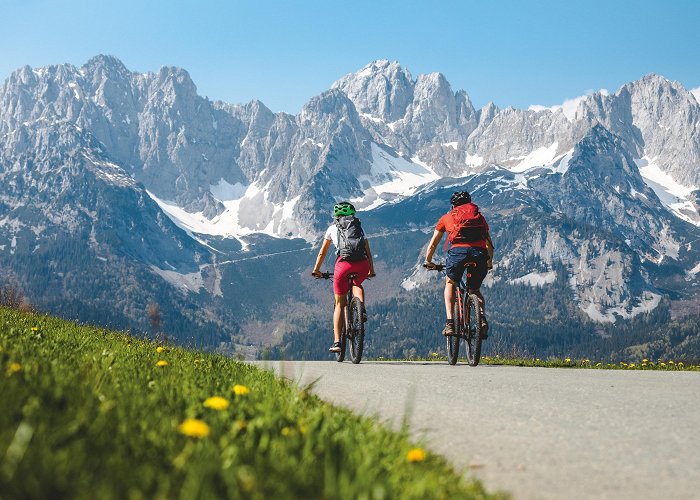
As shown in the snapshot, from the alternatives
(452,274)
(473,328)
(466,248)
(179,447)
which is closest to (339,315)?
(452,274)

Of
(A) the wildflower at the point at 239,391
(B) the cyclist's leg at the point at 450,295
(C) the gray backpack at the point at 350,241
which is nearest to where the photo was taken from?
(A) the wildflower at the point at 239,391

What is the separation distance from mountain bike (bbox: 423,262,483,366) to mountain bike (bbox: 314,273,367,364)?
199 cm

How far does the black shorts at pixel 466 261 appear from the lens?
13602mm

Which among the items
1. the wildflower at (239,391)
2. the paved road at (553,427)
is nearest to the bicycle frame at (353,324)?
the paved road at (553,427)

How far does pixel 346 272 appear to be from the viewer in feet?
49.1

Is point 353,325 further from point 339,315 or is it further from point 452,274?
point 452,274

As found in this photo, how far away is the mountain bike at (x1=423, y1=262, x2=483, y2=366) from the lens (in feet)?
44.6

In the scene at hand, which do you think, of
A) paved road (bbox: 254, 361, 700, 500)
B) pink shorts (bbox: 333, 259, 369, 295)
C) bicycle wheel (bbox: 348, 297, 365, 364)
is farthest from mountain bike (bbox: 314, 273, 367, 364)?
paved road (bbox: 254, 361, 700, 500)

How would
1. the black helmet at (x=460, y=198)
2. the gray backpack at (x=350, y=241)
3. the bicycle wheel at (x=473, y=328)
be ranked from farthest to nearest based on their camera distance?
the gray backpack at (x=350, y=241)
the black helmet at (x=460, y=198)
the bicycle wheel at (x=473, y=328)

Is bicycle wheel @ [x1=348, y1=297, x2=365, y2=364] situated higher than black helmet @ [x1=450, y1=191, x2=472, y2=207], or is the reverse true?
black helmet @ [x1=450, y1=191, x2=472, y2=207]

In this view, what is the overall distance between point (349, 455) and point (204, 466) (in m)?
1.01

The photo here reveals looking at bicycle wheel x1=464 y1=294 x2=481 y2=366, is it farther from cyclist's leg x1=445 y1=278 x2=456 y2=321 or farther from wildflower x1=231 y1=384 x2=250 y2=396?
wildflower x1=231 y1=384 x2=250 y2=396

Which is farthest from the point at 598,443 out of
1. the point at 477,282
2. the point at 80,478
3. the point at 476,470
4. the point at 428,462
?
the point at 477,282

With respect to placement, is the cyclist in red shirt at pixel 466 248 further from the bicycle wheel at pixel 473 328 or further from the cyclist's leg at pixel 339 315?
the cyclist's leg at pixel 339 315
